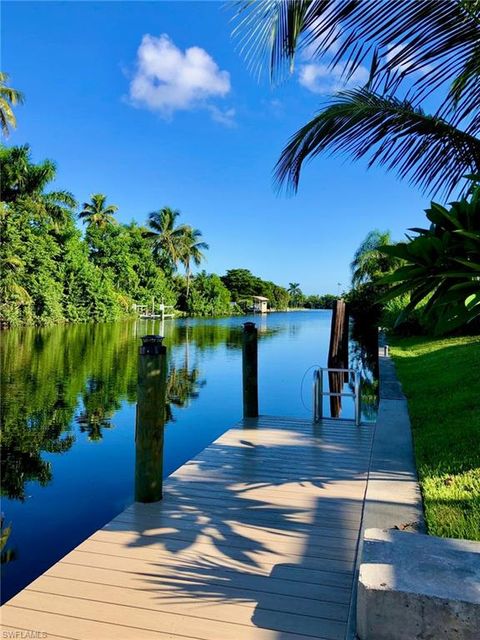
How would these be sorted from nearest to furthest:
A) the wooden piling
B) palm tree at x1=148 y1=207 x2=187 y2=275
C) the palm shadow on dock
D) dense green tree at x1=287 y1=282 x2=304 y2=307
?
the palm shadow on dock
the wooden piling
palm tree at x1=148 y1=207 x2=187 y2=275
dense green tree at x1=287 y1=282 x2=304 y2=307

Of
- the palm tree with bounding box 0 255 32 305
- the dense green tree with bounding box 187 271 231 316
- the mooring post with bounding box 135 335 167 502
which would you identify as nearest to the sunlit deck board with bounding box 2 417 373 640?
the mooring post with bounding box 135 335 167 502

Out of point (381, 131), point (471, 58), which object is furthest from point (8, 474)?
point (471, 58)

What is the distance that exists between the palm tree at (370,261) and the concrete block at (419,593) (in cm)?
2919

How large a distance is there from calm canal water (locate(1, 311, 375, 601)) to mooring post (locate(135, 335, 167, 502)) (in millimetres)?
1296

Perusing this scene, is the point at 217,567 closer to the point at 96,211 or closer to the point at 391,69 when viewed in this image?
the point at 391,69

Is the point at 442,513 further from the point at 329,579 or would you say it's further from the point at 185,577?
the point at 185,577

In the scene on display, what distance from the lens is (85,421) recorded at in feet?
28.4

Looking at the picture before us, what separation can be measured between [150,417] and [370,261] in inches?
1280

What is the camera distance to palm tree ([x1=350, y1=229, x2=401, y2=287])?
3238 centimetres

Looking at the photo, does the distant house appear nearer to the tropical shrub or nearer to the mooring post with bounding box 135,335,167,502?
the mooring post with bounding box 135,335,167,502

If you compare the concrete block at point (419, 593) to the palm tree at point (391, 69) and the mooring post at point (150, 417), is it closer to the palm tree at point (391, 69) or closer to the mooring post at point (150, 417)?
the mooring post at point (150, 417)

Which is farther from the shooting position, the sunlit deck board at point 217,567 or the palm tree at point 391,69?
the palm tree at point 391,69

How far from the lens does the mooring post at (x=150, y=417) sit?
371 centimetres

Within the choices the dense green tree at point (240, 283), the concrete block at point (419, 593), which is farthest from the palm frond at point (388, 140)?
the dense green tree at point (240, 283)
